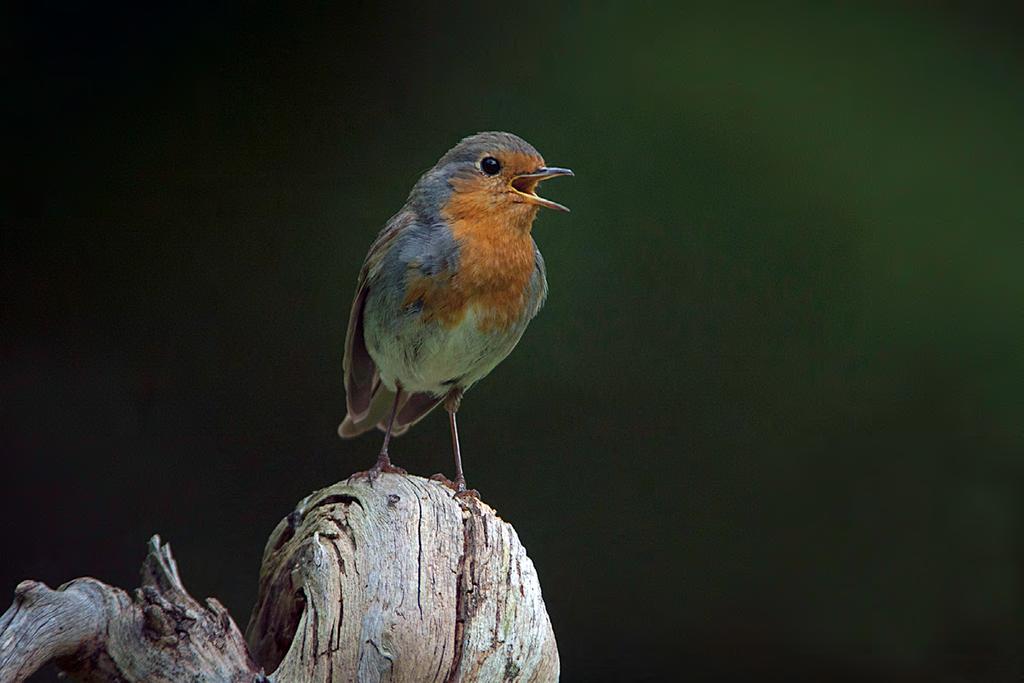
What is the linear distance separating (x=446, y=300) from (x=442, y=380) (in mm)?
321

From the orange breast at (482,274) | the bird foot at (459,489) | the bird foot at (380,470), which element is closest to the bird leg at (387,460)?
the bird foot at (380,470)

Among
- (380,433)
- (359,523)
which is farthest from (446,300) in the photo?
(380,433)

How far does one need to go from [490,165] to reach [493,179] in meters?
0.04

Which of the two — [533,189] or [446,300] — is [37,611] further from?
[533,189]

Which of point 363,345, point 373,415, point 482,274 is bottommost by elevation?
point 373,415

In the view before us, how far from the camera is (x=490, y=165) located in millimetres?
3715

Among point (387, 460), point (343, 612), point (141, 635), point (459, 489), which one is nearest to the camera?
point (141, 635)

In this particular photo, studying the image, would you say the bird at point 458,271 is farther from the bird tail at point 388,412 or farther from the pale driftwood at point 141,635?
the pale driftwood at point 141,635

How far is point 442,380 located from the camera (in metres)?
3.87

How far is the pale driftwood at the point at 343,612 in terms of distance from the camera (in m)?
2.59

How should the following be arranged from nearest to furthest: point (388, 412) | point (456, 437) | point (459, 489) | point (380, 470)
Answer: point (380, 470) → point (459, 489) → point (456, 437) → point (388, 412)

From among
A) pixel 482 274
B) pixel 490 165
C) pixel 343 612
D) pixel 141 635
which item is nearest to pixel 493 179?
pixel 490 165

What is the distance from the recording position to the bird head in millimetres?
3680

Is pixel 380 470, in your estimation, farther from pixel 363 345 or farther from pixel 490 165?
pixel 490 165
